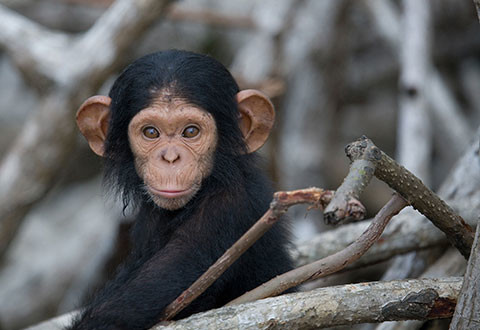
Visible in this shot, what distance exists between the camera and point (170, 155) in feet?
11.4

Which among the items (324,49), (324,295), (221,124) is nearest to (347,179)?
(324,295)

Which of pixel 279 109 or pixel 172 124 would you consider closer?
pixel 172 124

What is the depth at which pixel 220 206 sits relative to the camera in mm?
3518

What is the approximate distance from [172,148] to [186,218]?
34 cm

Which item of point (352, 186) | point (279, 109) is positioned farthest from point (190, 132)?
point (279, 109)

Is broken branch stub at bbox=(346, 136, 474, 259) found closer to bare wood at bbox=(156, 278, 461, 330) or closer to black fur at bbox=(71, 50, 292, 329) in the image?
bare wood at bbox=(156, 278, 461, 330)

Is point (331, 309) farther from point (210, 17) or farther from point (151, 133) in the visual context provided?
point (210, 17)

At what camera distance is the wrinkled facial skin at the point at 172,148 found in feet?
11.3

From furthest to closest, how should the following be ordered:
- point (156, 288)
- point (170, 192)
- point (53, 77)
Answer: point (53, 77) < point (170, 192) < point (156, 288)

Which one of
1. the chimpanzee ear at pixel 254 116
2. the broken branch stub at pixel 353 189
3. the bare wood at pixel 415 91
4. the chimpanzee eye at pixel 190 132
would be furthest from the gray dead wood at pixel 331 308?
the bare wood at pixel 415 91

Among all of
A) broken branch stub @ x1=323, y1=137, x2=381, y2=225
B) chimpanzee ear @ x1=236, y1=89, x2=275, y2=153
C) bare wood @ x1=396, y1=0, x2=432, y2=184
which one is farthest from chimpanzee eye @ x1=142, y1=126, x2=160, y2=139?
bare wood @ x1=396, y1=0, x2=432, y2=184

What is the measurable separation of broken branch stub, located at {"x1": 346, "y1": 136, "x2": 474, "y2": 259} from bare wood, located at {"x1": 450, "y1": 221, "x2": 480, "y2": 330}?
0.22 meters

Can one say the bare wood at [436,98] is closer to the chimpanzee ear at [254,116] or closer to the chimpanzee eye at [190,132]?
the chimpanzee ear at [254,116]

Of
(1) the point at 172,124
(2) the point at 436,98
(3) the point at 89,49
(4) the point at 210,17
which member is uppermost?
(4) the point at 210,17
